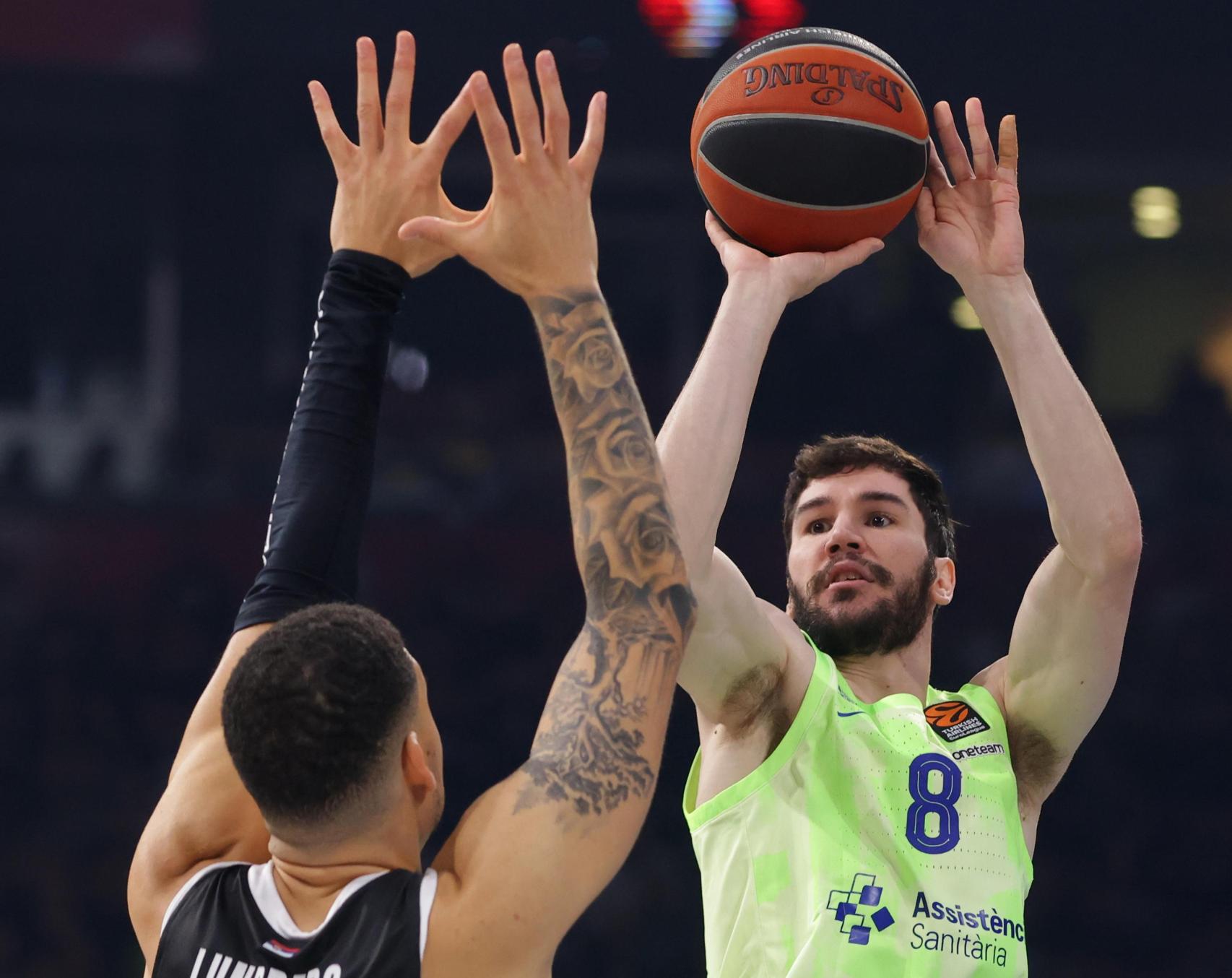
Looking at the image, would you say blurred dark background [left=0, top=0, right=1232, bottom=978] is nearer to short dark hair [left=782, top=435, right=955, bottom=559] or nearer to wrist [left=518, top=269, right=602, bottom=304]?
short dark hair [left=782, top=435, right=955, bottom=559]

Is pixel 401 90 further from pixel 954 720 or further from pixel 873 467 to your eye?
pixel 954 720

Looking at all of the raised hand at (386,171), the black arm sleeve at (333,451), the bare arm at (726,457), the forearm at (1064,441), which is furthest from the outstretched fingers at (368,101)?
the forearm at (1064,441)

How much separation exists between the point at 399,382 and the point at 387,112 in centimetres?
740

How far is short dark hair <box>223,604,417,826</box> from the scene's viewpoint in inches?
78.4

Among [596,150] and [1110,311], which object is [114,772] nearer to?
[1110,311]

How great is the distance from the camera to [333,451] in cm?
248

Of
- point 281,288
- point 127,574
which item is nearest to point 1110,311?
point 281,288

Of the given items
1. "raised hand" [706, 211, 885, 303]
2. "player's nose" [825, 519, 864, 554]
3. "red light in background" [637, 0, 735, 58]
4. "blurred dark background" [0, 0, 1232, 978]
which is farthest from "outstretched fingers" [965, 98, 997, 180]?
"red light in background" [637, 0, 735, 58]

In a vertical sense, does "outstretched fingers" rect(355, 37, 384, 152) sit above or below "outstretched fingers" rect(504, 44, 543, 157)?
above

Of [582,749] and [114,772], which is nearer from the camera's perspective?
[582,749]

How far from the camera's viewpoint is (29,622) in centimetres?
926

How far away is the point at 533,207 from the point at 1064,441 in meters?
1.72

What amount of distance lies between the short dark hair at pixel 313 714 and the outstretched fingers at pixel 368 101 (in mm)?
853

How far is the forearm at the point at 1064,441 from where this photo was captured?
11.0 feet
